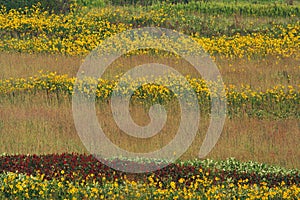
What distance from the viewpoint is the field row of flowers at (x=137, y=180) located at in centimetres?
930

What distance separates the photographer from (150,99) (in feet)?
45.5

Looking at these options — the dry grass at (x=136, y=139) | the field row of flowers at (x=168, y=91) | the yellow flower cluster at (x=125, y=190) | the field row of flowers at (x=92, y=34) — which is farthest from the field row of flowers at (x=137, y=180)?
the field row of flowers at (x=92, y=34)

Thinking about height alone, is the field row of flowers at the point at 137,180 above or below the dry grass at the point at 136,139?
below

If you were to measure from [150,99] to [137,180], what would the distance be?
405 centimetres

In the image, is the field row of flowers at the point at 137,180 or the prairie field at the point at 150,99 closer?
the field row of flowers at the point at 137,180

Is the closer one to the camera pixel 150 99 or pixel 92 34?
pixel 150 99

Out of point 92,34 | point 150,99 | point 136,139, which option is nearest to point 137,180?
point 136,139

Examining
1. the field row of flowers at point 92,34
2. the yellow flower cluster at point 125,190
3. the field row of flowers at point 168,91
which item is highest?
the field row of flowers at point 92,34

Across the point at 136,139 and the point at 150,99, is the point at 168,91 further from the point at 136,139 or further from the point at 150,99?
the point at 136,139

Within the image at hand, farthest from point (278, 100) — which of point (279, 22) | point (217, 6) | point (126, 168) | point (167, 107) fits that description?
point (217, 6)

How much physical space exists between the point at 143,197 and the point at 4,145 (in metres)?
3.42

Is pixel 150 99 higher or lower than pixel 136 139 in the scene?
higher

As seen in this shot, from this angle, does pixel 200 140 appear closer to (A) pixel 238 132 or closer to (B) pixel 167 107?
(A) pixel 238 132

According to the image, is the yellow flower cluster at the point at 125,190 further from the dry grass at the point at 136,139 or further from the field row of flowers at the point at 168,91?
the field row of flowers at the point at 168,91
